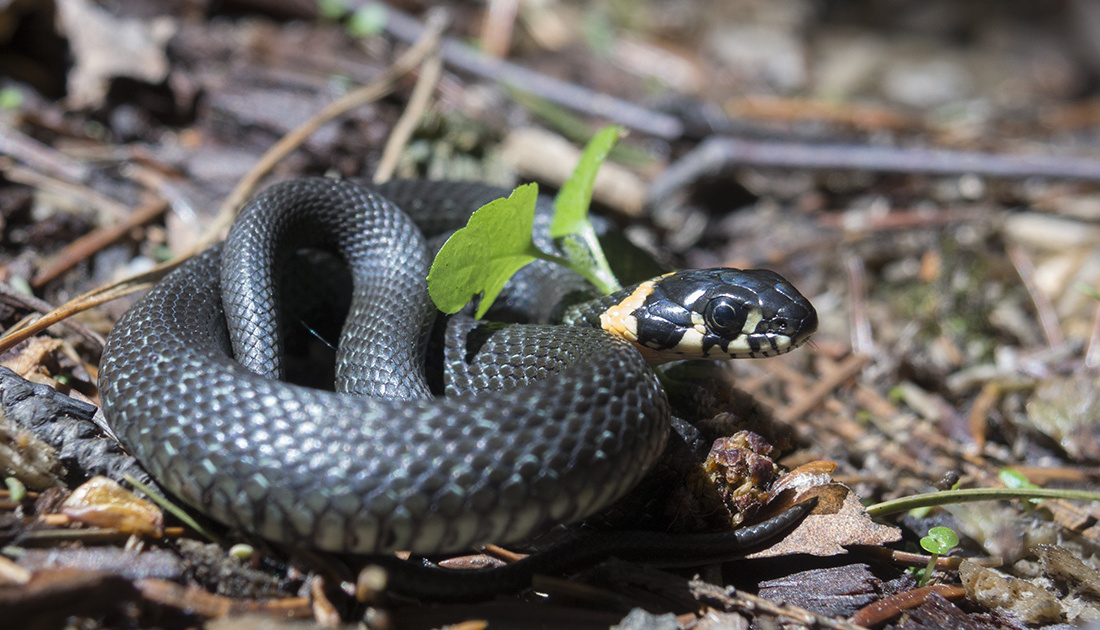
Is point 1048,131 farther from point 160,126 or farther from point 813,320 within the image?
point 160,126

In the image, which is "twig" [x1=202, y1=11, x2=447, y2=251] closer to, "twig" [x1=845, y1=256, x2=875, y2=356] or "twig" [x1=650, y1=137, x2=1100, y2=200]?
"twig" [x1=650, y1=137, x2=1100, y2=200]

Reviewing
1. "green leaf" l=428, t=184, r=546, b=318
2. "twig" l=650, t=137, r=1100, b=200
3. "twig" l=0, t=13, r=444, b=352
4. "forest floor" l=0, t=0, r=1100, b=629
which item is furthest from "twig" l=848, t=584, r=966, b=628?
"twig" l=650, t=137, r=1100, b=200

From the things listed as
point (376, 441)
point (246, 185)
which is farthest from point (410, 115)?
point (376, 441)

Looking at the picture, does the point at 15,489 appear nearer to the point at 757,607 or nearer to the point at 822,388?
the point at 757,607

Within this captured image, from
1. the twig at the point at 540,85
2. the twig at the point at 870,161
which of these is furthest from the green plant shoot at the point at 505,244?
the twig at the point at 540,85

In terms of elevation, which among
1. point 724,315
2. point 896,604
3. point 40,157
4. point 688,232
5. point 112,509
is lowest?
point 896,604

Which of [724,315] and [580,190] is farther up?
[580,190]

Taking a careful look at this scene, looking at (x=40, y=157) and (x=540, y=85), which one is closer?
(x=40, y=157)
